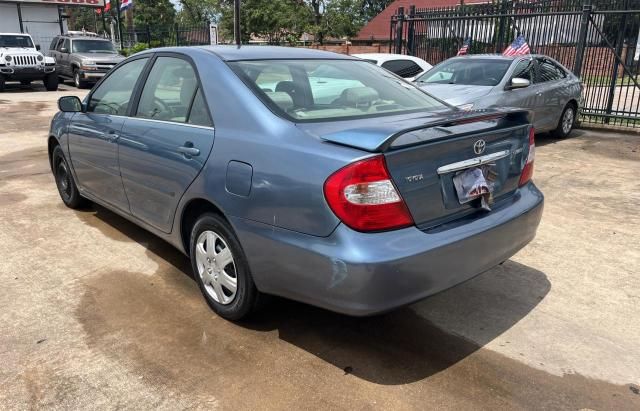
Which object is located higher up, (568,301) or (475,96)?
(475,96)

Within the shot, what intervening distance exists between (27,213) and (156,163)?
266cm

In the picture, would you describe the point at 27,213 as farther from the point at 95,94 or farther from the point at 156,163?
the point at 156,163

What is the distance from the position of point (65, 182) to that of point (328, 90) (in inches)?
133

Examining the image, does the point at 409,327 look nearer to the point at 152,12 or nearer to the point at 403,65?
the point at 403,65

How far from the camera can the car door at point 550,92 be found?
29.4 feet

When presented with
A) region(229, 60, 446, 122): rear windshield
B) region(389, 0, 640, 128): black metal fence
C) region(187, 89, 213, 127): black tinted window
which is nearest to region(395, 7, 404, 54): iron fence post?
region(389, 0, 640, 128): black metal fence

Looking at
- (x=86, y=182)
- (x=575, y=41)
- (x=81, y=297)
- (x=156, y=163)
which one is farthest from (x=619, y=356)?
(x=575, y=41)

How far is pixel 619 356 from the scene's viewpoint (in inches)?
119

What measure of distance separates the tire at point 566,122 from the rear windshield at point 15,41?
1797 centimetres

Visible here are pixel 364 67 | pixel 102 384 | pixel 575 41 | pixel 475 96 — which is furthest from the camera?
pixel 575 41

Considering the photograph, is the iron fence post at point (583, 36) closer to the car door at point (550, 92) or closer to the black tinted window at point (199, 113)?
the car door at point (550, 92)

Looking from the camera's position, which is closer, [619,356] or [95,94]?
[619,356]

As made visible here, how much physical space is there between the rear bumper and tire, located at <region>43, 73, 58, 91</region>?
19.3 meters

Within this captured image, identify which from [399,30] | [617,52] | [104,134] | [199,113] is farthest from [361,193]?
[399,30]
